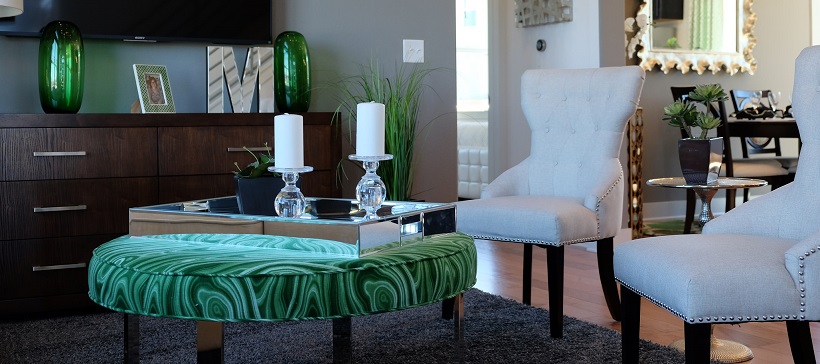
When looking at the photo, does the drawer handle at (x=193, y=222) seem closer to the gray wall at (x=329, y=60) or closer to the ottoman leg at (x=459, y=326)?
the ottoman leg at (x=459, y=326)

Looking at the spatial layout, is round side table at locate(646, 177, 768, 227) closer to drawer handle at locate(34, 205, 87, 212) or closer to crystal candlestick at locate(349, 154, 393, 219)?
crystal candlestick at locate(349, 154, 393, 219)

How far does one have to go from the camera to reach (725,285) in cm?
181

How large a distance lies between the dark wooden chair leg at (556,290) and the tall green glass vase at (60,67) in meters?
1.84

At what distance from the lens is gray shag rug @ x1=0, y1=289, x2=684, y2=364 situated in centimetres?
264

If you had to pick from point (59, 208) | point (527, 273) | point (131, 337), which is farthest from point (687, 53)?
point (131, 337)

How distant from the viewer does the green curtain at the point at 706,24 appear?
636 cm

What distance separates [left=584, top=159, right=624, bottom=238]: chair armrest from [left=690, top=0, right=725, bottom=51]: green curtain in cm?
360

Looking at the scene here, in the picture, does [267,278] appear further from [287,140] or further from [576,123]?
[576,123]

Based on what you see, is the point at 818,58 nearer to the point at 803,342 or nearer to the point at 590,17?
the point at 803,342

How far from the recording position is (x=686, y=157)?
2.87 meters

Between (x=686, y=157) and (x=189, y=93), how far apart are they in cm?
206

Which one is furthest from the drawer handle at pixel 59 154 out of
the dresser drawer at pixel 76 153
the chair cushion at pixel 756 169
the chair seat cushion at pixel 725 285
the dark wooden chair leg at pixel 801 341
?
the chair cushion at pixel 756 169

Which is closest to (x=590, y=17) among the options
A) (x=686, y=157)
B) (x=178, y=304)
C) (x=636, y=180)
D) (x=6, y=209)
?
(x=636, y=180)

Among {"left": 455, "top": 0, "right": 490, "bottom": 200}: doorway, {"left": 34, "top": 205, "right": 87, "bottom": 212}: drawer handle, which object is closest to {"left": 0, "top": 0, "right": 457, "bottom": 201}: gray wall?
{"left": 34, "top": 205, "right": 87, "bottom": 212}: drawer handle
